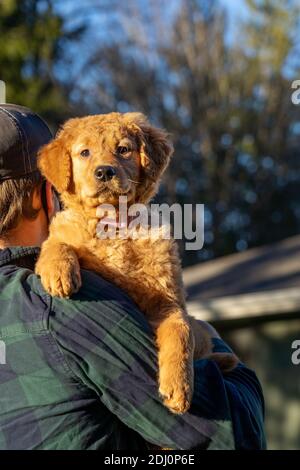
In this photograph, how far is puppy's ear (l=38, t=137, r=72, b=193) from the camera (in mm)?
3582

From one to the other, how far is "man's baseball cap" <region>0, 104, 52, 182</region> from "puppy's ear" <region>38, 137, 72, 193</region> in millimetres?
49

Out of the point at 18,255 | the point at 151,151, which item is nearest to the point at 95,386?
the point at 18,255

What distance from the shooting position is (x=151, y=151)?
3.98 meters

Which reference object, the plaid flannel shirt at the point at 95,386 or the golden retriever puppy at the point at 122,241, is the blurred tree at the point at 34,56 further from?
the plaid flannel shirt at the point at 95,386

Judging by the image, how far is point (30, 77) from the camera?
28.8 m

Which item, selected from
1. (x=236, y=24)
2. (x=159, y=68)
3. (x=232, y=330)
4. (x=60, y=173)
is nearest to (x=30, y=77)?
(x=159, y=68)

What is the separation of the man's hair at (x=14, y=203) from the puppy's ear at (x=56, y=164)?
0.10 metres

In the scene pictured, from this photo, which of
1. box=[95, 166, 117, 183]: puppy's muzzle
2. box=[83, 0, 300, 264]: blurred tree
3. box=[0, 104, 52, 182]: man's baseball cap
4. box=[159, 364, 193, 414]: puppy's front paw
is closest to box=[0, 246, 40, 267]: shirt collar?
box=[0, 104, 52, 182]: man's baseball cap

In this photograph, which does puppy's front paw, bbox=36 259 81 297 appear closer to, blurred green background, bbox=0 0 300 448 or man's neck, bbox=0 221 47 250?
man's neck, bbox=0 221 47 250

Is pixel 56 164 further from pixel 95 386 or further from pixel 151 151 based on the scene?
pixel 95 386

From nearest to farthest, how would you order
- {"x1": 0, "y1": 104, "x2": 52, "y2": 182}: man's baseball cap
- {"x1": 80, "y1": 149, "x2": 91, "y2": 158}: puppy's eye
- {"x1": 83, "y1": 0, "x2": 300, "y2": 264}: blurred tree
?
{"x1": 0, "y1": 104, "x2": 52, "y2": 182}: man's baseball cap
{"x1": 80, "y1": 149, "x2": 91, "y2": 158}: puppy's eye
{"x1": 83, "y1": 0, "x2": 300, "y2": 264}: blurred tree

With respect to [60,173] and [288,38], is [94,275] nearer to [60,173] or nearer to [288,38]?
[60,173]

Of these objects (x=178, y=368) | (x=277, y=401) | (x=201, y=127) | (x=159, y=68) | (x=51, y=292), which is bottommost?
(x=277, y=401)
